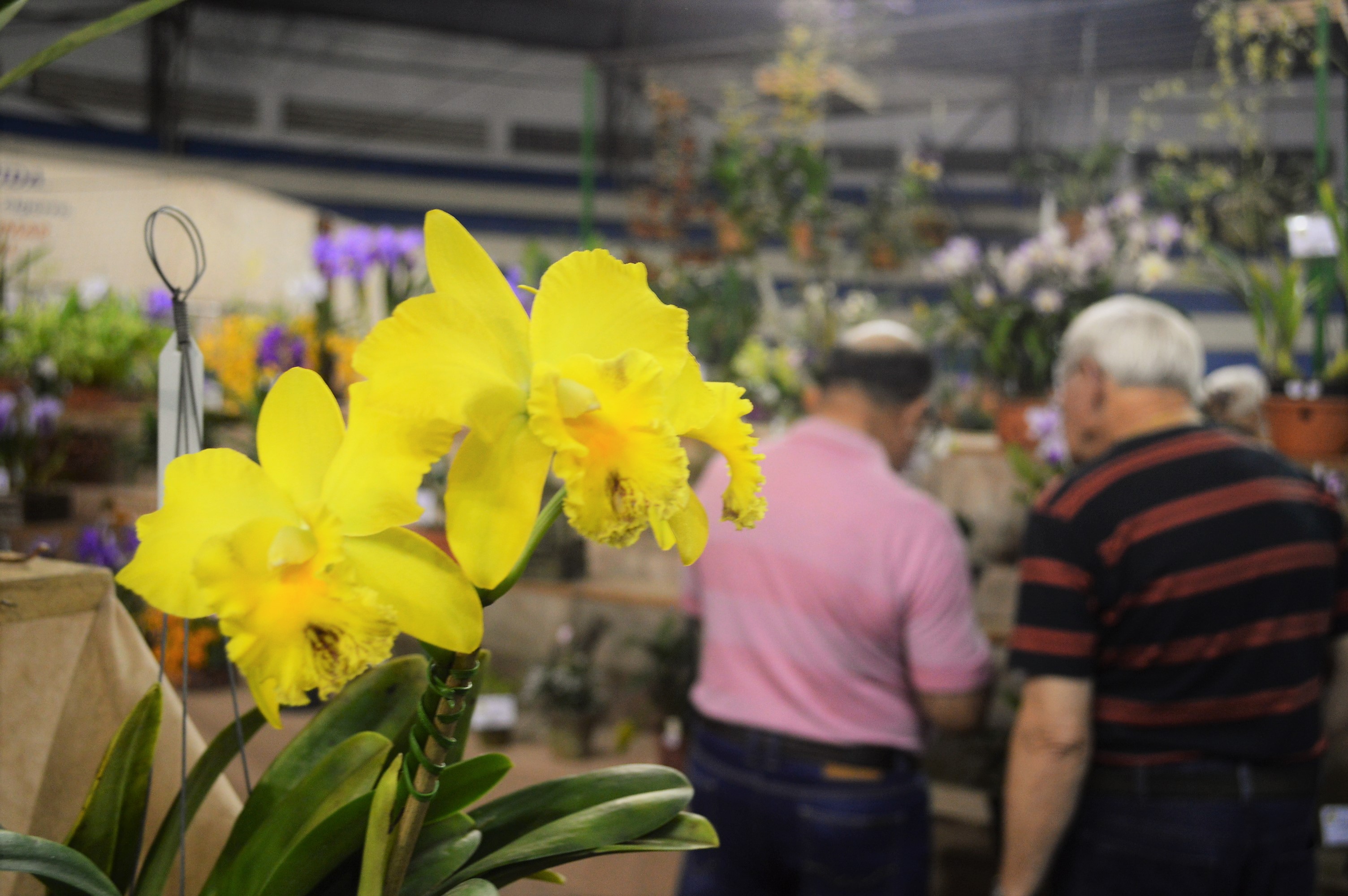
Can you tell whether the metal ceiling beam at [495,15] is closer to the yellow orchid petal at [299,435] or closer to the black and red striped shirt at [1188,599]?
the black and red striped shirt at [1188,599]

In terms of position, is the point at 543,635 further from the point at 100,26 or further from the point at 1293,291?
the point at 100,26

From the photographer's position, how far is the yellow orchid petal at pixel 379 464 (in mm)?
397

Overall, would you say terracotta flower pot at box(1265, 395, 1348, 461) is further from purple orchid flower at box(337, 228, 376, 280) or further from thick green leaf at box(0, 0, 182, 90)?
thick green leaf at box(0, 0, 182, 90)

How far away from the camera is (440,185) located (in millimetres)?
12727

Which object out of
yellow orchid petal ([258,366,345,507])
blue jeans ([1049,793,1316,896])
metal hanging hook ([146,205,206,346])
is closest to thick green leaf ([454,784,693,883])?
yellow orchid petal ([258,366,345,507])

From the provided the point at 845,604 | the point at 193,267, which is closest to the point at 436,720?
the point at 193,267

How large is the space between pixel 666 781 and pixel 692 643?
79.8 inches

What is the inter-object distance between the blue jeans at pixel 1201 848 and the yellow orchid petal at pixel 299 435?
153 centimetres

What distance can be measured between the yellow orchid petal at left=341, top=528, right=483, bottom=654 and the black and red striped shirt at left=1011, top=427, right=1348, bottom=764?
136 cm

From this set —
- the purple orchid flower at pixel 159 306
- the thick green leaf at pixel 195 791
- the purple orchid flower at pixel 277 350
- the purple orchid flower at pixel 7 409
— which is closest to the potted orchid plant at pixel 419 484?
the thick green leaf at pixel 195 791

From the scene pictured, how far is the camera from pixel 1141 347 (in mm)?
1691

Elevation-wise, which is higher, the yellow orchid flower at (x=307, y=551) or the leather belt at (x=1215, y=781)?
the yellow orchid flower at (x=307, y=551)

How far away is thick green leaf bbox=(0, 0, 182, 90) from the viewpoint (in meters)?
0.46

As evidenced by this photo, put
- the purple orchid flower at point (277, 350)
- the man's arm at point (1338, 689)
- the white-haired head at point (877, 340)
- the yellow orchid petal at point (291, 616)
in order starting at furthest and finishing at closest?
the purple orchid flower at point (277, 350) < the white-haired head at point (877, 340) < the man's arm at point (1338, 689) < the yellow orchid petal at point (291, 616)
